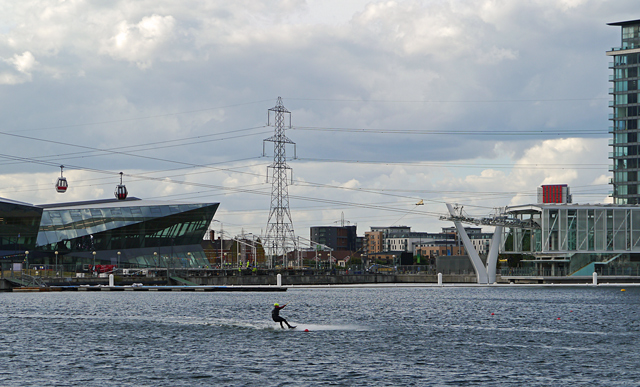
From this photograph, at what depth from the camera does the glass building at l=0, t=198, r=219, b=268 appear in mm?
142250

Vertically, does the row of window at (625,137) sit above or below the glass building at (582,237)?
above

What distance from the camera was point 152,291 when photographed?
11688 centimetres

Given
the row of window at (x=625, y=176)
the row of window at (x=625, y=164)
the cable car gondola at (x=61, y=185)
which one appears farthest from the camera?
the row of window at (x=625, y=164)

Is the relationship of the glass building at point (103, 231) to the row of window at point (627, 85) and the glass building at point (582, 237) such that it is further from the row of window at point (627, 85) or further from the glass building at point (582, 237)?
the row of window at point (627, 85)

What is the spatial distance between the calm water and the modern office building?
107 meters

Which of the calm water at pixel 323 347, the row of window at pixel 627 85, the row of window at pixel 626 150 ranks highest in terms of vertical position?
the row of window at pixel 627 85

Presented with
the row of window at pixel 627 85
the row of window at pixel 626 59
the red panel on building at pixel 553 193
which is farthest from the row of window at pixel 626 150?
the red panel on building at pixel 553 193

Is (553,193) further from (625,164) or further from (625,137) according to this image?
(625,137)

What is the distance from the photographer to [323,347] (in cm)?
4353

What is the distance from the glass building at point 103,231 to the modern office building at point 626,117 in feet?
302

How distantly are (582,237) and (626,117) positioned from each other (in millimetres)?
53800

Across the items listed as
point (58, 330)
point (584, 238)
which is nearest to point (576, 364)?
point (58, 330)

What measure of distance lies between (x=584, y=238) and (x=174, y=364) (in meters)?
107

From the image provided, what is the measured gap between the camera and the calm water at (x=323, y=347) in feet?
110
